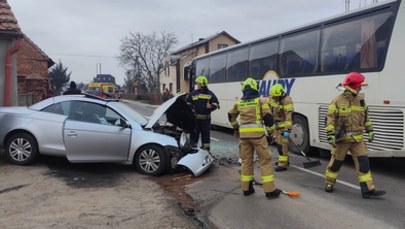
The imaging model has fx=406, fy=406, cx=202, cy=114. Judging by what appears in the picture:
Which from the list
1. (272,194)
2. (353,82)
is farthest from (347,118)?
(272,194)

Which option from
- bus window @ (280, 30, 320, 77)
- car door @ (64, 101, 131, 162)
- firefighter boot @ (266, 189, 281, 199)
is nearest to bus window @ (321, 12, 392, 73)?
bus window @ (280, 30, 320, 77)

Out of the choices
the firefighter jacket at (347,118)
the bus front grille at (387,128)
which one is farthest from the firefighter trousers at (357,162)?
the bus front grille at (387,128)

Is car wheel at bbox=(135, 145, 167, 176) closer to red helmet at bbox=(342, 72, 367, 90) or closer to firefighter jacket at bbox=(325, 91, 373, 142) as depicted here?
firefighter jacket at bbox=(325, 91, 373, 142)

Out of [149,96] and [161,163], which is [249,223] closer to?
[161,163]

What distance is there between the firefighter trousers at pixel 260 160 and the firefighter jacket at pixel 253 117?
3.8 inches

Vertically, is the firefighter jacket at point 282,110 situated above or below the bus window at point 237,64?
below

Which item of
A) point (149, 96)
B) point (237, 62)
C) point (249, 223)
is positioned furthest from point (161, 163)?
point (149, 96)

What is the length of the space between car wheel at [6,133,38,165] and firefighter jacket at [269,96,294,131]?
4.82 meters

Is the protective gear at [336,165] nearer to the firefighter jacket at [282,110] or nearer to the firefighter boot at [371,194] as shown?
the firefighter boot at [371,194]

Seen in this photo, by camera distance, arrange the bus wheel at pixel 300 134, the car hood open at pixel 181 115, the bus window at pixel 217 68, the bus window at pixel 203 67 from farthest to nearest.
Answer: the bus window at pixel 203 67 → the bus window at pixel 217 68 → the bus wheel at pixel 300 134 → the car hood open at pixel 181 115

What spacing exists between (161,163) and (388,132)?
4.20 m

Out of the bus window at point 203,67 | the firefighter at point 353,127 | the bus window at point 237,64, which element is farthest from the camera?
the bus window at point 203,67

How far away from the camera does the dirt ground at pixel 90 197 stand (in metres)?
5.05

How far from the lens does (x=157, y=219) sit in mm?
5141
